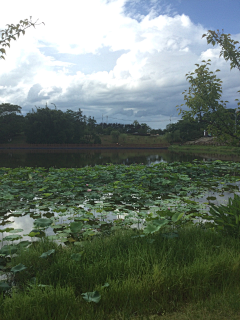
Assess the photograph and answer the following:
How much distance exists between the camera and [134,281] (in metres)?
2.87

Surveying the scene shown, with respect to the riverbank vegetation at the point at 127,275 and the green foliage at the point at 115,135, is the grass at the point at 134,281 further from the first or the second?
the green foliage at the point at 115,135

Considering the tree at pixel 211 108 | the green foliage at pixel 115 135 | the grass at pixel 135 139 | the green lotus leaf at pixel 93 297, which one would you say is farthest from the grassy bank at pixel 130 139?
the green lotus leaf at pixel 93 297

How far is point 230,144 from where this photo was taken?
19.5 ft

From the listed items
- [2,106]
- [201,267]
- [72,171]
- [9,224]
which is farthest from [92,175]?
[2,106]

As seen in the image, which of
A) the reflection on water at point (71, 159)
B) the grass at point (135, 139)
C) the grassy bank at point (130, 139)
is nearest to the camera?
the reflection on water at point (71, 159)

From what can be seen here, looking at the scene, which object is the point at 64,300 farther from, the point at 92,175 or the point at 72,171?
the point at 72,171

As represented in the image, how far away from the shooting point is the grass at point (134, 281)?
8.11ft

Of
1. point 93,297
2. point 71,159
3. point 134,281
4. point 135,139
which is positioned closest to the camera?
point 93,297

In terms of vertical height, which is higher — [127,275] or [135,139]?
[135,139]

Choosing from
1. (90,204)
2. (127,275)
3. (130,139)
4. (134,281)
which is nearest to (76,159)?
(90,204)

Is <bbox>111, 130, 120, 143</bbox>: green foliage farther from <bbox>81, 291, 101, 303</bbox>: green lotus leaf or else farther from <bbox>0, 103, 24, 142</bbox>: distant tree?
<bbox>81, 291, 101, 303</bbox>: green lotus leaf

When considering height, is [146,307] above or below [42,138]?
below

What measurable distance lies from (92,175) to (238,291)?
7756 mm

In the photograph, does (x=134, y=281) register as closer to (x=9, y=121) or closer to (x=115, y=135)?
(x=9, y=121)
